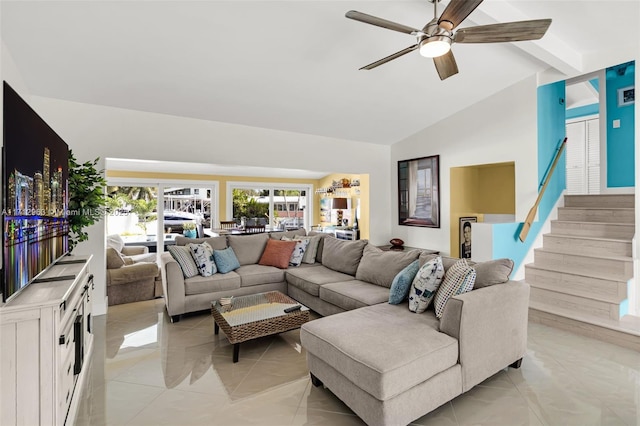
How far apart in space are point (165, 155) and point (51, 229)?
2.06 meters

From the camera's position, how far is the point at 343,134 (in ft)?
18.0

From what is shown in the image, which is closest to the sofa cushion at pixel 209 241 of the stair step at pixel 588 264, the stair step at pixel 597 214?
the stair step at pixel 588 264

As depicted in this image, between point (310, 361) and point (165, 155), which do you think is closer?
point (310, 361)

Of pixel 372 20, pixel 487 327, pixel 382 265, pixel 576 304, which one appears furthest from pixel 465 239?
pixel 372 20

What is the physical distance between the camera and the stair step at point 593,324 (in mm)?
2971

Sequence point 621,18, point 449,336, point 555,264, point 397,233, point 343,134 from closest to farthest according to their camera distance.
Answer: point 449,336 → point 621,18 → point 555,264 → point 343,134 → point 397,233

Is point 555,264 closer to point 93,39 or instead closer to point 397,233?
point 397,233

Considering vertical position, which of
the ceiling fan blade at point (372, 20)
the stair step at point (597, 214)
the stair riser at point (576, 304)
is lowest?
the stair riser at point (576, 304)

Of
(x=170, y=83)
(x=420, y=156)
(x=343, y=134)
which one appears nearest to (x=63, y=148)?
(x=170, y=83)

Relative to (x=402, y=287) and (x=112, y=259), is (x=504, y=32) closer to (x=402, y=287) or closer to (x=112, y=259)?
(x=402, y=287)

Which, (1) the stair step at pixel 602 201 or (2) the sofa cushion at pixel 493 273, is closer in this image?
(2) the sofa cushion at pixel 493 273

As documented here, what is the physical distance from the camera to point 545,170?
14.5ft

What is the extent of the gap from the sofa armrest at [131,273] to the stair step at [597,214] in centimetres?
571

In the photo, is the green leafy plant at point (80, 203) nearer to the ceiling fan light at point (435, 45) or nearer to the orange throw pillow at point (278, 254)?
the orange throw pillow at point (278, 254)
